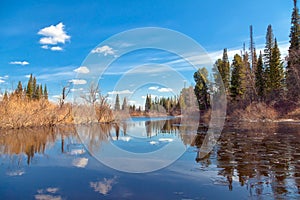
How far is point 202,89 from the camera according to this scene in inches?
1806

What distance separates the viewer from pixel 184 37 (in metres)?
12.7

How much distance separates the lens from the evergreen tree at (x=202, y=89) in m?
44.3

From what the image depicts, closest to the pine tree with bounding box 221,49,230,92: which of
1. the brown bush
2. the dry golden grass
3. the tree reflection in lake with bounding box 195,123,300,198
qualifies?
the brown bush

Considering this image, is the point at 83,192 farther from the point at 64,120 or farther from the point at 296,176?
the point at 64,120

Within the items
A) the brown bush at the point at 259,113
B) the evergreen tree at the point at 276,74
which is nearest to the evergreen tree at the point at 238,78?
the evergreen tree at the point at 276,74

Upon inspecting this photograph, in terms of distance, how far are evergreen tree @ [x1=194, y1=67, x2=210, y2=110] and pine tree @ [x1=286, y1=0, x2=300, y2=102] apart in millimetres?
13938

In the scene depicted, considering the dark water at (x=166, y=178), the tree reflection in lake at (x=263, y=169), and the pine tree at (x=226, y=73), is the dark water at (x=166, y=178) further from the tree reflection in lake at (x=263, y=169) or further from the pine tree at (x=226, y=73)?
the pine tree at (x=226, y=73)

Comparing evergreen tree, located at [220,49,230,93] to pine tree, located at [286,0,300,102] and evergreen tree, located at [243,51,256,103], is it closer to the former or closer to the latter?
evergreen tree, located at [243,51,256,103]

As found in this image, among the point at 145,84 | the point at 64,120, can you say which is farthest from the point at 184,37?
the point at 64,120

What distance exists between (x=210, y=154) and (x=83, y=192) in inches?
195

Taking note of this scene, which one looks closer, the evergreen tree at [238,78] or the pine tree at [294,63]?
the pine tree at [294,63]

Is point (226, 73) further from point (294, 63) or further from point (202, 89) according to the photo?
point (294, 63)

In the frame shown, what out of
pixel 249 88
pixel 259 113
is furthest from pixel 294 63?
pixel 259 113

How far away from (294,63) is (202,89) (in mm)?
16716
